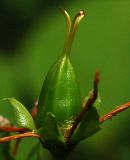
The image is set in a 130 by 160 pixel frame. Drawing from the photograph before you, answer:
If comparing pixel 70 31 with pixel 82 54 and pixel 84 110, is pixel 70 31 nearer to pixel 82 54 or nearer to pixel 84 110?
pixel 84 110

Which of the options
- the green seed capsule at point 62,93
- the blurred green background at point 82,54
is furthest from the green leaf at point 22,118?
the blurred green background at point 82,54

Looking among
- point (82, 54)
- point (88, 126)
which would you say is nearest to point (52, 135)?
point (88, 126)

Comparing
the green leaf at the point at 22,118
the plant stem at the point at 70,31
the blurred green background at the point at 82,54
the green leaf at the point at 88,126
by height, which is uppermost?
the plant stem at the point at 70,31

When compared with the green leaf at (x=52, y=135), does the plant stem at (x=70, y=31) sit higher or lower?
higher

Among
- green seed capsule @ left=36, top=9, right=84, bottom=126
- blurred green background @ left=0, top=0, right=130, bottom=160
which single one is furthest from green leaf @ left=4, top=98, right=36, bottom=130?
blurred green background @ left=0, top=0, right=130, bottom=160

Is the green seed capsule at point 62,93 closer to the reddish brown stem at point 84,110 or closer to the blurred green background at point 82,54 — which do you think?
the reddish brown stem at point 84,110
